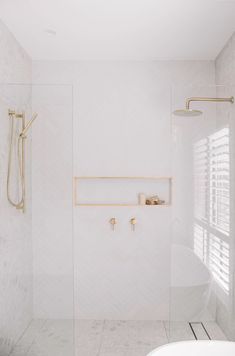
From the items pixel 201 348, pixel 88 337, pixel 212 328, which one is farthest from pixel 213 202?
pixel 88 337

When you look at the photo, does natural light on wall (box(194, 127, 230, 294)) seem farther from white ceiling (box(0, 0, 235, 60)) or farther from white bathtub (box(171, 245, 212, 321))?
white ceiling (box(0, 0, 235, 60))

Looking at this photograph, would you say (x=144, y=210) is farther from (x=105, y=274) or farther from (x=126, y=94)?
(x=126, y=94)

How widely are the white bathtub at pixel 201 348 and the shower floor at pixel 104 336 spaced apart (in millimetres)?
633

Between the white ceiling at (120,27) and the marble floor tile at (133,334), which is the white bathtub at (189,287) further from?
the white ceiling at (120,27)

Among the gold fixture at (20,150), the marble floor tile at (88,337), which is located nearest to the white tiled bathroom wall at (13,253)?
the gold fixture at (20,150)

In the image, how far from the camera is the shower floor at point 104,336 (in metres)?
2.34

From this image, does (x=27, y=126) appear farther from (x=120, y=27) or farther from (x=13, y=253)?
(x=120, y=27)

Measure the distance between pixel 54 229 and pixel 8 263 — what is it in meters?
0.43

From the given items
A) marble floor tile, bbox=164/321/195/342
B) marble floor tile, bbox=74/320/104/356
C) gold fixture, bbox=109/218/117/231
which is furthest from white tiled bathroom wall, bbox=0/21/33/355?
gold fixture, bbox=109/218/117/231

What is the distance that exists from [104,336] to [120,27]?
2.54 m

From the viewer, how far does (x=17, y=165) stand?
234cm

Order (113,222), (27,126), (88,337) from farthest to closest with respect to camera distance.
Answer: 1. (113,222)
2. (88,337)
3. (27,126)

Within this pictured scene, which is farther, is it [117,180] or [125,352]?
[117,180]

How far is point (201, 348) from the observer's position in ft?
5.80
